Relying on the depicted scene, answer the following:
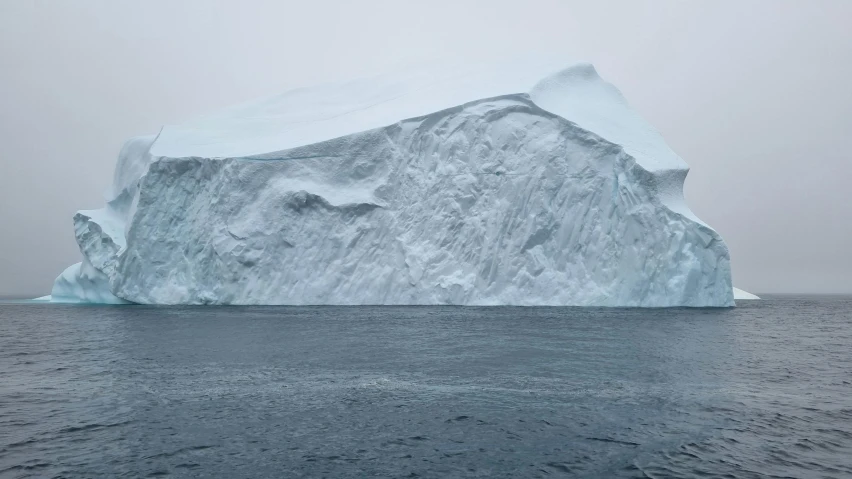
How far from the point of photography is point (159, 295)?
74.2 feet

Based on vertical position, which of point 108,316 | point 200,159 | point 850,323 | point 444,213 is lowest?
point 108,316

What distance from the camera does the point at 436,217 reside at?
21.8 metres

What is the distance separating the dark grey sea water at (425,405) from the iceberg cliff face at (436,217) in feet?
24.9

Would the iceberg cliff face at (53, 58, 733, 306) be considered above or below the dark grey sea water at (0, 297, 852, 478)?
above

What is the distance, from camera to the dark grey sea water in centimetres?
510

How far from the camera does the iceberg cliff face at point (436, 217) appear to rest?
2094 cm

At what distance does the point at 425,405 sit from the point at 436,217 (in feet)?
49.5

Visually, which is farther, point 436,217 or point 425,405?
point 436,217

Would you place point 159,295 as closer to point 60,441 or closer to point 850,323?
point 60,441

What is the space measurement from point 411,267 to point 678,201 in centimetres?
1007

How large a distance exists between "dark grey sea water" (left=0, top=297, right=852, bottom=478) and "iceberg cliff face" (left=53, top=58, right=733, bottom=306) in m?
7.60

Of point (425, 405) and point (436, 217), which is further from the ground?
point (436, 217)

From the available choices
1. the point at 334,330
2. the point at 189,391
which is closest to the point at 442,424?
the point at 189,391

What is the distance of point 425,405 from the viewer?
6.97 metres
